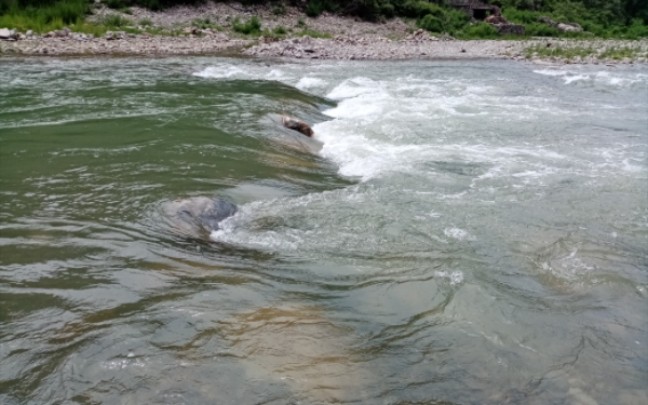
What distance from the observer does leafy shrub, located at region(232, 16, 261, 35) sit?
29.0 meters

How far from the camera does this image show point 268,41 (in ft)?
88.7

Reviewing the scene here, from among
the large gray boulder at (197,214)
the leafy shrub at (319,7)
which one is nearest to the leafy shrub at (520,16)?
the leafy shrub at (319,7)

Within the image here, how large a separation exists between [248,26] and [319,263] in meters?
26.0

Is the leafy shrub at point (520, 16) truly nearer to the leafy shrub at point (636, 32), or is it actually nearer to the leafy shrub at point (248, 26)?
the leafy shrub at point (636, 32)

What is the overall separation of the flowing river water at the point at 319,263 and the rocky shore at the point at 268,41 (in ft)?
41.0

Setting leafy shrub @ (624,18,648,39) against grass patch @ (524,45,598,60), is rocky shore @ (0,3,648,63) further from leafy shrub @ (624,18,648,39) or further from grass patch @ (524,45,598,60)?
leafy shrub @ (624,18,648,39)

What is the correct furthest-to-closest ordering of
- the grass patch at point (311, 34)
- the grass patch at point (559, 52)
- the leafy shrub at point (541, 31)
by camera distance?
the leafy shrub at point (541, 31) < the grass patch at point (311, 34) < the grass patch at point (559, 52)

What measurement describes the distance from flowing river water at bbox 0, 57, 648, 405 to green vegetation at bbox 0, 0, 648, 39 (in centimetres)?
1753

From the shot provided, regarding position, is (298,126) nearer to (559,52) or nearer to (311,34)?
(559,52)

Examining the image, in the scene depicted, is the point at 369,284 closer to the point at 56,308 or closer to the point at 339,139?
the point at 56,308

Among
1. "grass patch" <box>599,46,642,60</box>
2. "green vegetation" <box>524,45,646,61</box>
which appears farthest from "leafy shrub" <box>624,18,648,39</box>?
"grass patch" <box>599,46,642,60</box>

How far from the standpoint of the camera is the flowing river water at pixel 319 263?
384 cm

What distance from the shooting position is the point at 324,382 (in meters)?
3.76

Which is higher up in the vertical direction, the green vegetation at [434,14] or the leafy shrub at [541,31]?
the green vegetation at [434,14]
